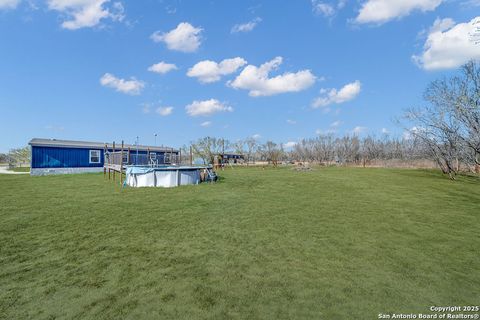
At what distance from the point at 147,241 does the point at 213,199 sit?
5.16 m

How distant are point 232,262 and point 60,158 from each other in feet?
82.3

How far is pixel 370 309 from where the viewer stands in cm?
321

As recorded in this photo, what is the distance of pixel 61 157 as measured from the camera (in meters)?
24.4

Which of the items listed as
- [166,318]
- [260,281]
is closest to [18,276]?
[166,318]

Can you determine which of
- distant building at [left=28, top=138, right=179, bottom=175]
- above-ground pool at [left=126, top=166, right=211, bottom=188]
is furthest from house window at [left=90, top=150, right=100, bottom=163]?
above-ground pool at [left=126, top=166, right=211, bottom=188]

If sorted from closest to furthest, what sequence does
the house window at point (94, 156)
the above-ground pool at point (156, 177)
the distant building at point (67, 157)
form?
the above-ground pool at point (156, 177) → the distant building at point (67, 157) → the house window at point (94, 156)

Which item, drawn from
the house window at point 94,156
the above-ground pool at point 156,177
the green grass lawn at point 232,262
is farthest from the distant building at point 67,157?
the green grass lawn at point 232,262

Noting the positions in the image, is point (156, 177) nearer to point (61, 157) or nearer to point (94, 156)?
point (61, 157)

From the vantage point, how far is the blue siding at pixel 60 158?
23.1 metres

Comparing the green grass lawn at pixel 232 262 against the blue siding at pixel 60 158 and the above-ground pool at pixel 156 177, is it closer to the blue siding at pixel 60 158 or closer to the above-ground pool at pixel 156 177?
the above-ground pool at pixel 156 177

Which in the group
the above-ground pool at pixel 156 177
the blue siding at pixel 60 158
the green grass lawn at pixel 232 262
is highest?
the blue siding at pixel 60 158

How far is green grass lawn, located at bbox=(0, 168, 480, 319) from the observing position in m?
3.28

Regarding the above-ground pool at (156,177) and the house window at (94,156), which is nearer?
the above-ground pool at (156,177)

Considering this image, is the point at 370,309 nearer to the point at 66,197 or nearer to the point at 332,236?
the point at 332,236
